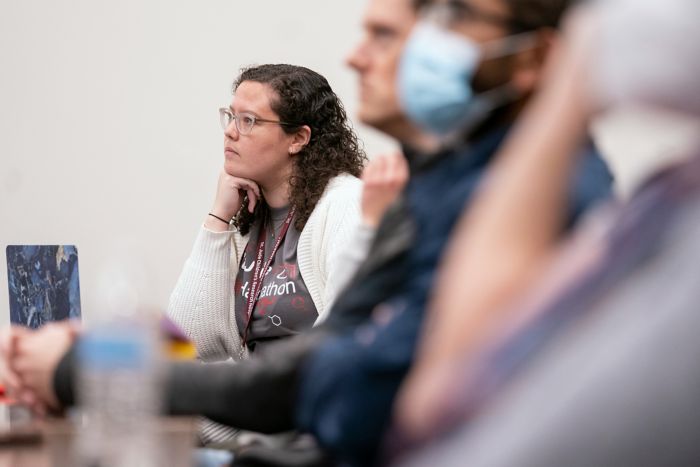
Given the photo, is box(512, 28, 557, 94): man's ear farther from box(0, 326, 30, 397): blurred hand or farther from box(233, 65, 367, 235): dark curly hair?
box(233, 65, 367, 235): dark curly hair

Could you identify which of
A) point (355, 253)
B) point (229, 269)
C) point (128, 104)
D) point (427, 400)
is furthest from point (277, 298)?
point (427, 400)

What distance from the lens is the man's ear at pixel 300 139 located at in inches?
122

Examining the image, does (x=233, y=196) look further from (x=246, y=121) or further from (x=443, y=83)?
(x=443, y=83)

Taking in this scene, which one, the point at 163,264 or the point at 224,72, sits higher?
the point at 224,72

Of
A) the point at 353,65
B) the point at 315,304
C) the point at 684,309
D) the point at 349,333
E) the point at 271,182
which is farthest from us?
the point at 271,182

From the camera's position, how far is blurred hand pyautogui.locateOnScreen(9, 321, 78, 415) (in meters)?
1.40

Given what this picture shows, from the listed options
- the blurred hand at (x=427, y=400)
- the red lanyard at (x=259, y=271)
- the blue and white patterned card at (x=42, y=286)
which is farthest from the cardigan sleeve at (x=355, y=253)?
the red lanyard at (x=259, y=271)

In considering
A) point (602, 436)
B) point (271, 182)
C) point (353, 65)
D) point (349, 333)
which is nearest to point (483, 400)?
point (602, 436)

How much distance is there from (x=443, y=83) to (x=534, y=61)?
0.37 ft

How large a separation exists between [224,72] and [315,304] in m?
1.40

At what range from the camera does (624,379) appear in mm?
709

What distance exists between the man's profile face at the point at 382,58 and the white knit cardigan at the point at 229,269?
1.19 metres

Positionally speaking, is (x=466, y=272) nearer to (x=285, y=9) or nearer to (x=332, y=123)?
(x=332, y=123)

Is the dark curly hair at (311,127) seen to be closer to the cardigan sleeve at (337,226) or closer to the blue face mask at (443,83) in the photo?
the cardigan sleeve at (337,226)
